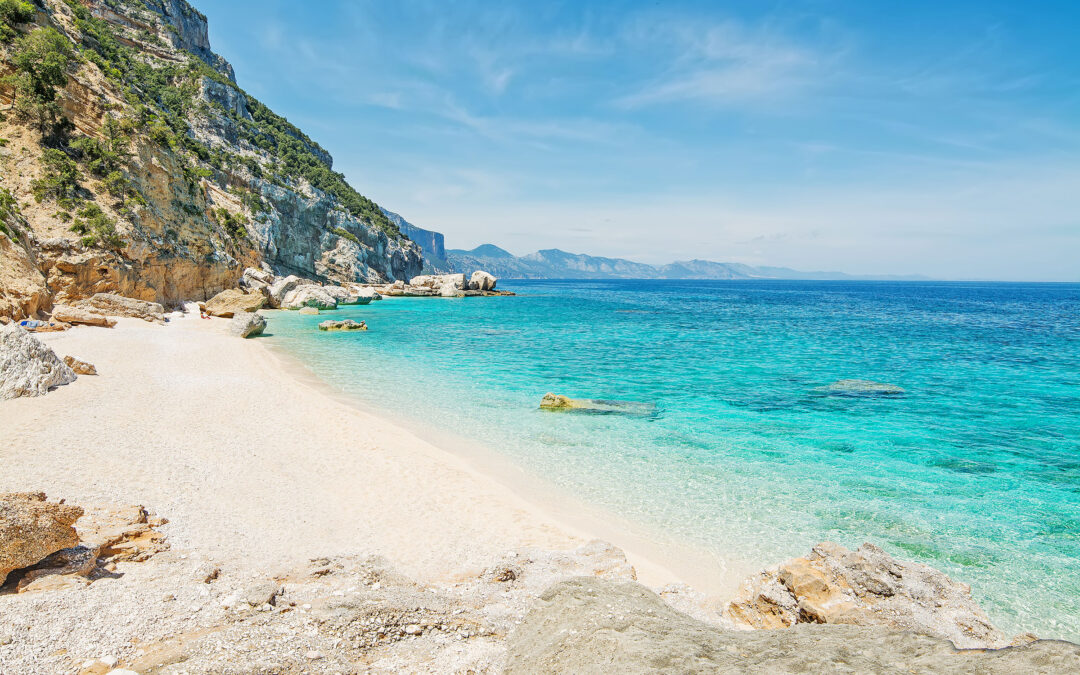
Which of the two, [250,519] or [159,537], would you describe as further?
[250,519]

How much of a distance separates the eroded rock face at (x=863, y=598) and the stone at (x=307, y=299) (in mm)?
48676

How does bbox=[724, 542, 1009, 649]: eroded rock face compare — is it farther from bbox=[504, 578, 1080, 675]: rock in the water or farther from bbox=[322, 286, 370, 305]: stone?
bbox=[322, 286, 370, 305]: stone

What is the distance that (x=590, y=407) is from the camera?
16.1 metres

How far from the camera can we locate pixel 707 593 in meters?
7.07

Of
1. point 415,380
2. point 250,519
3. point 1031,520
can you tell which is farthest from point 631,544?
point 415,380

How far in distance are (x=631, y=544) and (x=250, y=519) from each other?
6128mm

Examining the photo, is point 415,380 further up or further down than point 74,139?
further down

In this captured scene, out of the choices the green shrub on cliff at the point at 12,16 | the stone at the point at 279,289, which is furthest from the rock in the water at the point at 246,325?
the green shrub on cliff at the point at 12,16

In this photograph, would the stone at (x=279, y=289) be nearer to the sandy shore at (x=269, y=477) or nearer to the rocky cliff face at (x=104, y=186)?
the rocky cliff face at (x=104, y=186)

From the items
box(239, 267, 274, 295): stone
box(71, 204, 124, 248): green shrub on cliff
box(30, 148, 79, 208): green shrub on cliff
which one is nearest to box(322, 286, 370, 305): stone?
box(239, 267, 274, 295): stone

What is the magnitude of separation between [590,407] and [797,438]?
19.7 ft

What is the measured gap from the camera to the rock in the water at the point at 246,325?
90.3 ft

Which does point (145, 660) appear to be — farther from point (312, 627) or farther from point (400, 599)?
point (400, 599)

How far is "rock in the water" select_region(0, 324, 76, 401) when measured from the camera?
11.7 meters
